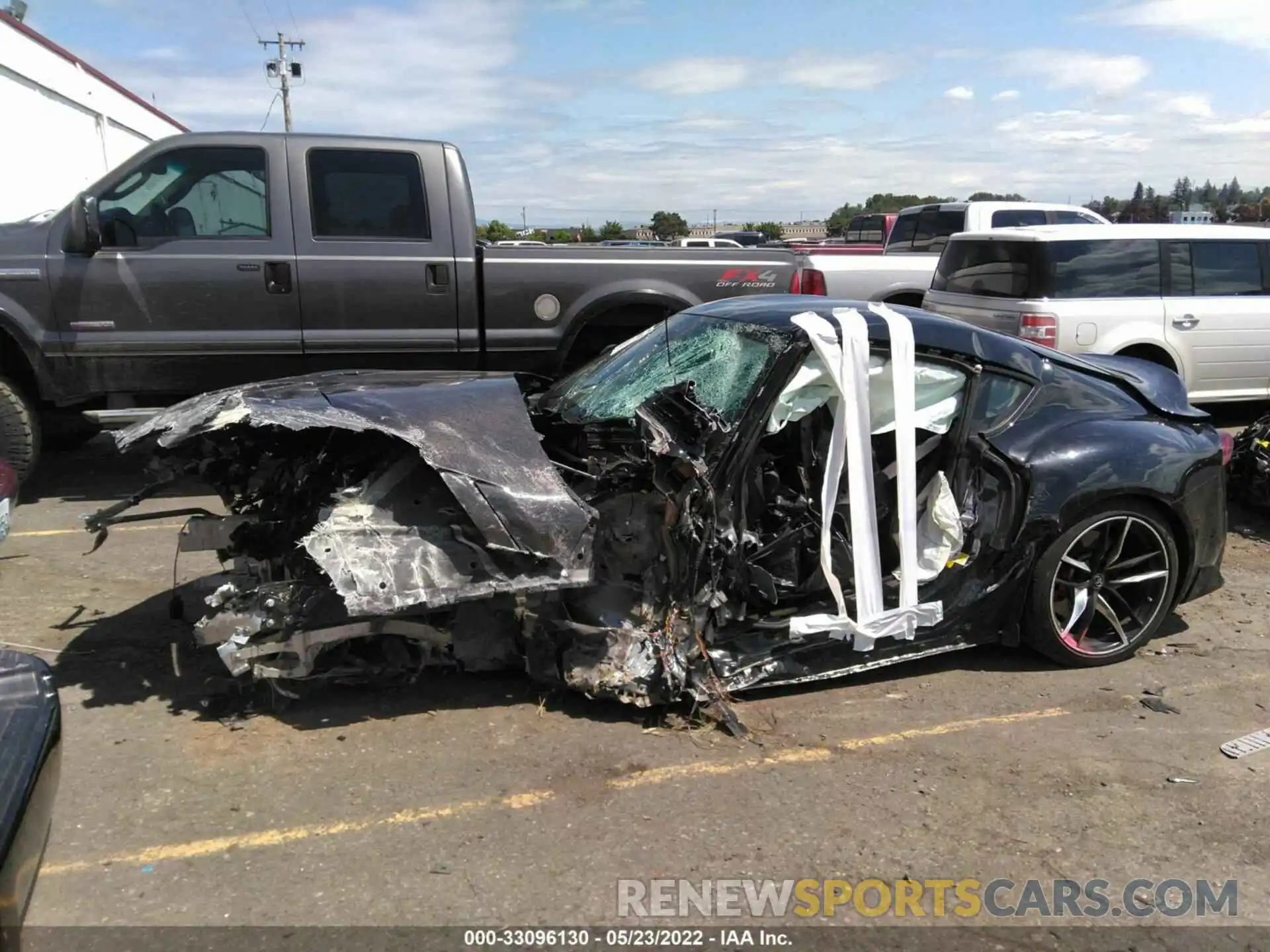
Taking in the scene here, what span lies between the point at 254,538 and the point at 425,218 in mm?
3704

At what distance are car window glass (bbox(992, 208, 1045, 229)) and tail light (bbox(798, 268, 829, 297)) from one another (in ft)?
15.8

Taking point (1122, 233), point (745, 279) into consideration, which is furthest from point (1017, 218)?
point (745, 279)

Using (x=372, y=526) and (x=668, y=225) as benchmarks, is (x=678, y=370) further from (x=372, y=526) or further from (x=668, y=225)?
(x=668, y=225)

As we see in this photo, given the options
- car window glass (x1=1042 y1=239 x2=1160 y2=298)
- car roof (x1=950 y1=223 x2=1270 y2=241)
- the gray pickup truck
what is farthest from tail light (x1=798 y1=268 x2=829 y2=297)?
the gray pickup truck

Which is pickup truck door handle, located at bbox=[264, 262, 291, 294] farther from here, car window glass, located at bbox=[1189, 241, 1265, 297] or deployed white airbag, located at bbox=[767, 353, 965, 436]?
car window glass, located at bbox=[1189, 241, 1265, 297]

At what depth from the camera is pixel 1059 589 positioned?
160 inches

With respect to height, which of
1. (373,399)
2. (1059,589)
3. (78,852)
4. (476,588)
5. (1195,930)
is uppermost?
(373,399)

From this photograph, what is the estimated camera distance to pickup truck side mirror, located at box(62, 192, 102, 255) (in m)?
6.02

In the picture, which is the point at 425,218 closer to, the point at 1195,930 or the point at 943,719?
the point at 943,719

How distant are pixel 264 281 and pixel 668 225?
Result: 3570 centimetres

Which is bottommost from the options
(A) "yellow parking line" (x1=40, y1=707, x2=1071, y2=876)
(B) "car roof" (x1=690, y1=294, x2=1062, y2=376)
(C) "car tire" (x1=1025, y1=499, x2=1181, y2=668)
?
(A) "yellow parking line" (x1=40, y1=707, x2=1071, y2=876)

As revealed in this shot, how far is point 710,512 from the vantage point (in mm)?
3486

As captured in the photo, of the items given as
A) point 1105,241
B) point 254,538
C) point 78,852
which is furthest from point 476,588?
point 1105,241

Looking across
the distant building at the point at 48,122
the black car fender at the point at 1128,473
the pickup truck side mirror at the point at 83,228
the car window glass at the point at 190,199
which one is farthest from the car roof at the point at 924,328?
the distant building at the point at 48,122
